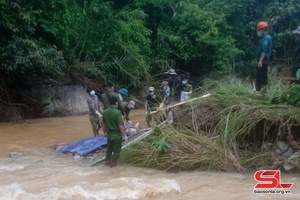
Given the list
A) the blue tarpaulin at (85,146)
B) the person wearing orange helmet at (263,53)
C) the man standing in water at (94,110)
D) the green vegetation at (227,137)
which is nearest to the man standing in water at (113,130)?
the green vegetation at (227,137)

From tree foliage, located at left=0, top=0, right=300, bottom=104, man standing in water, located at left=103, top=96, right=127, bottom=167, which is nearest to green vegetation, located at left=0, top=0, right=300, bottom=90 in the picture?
tree foliage, located at left=0, top=0, right=300, bottom=104

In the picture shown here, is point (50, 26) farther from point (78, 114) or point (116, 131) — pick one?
point (116, 131)

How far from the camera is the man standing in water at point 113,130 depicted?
27.1 ft

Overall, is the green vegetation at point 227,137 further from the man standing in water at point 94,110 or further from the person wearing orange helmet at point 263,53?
the man standing in water at point 94,110

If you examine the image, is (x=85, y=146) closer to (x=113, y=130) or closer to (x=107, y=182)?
(x=113, y=130)

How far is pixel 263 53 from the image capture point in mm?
8992

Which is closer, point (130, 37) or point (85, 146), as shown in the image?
point (85, 146)

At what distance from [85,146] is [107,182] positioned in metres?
2.05

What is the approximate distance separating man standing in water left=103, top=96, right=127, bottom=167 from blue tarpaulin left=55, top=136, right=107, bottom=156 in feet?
3.43

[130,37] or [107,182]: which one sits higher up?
[130,37]

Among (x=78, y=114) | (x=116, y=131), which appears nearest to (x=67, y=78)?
(x=78, y=114)

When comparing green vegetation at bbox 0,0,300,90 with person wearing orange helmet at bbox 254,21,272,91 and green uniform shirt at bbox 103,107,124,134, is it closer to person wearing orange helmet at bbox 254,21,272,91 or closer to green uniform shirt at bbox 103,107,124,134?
green uniform shirt at bbox 103,107,124,134

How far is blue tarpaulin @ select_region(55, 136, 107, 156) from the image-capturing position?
30.7 ft

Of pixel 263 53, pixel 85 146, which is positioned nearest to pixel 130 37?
pixel 85 146
